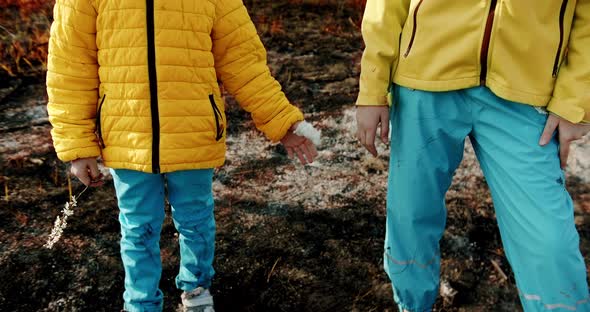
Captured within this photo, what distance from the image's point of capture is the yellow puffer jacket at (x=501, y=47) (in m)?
1.76

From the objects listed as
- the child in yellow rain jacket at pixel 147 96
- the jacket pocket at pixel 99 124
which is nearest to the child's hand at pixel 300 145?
the child in yellow rain jacket at pixel 147 96

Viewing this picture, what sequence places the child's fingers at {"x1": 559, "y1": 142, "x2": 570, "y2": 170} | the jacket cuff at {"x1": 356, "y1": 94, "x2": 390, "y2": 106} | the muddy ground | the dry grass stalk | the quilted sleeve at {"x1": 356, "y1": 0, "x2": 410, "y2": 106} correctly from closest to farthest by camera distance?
the child's fingers at {"x1": 559, "y1": 142, "x2": 570, "y2": 170}
the quilted sleeve at {"x1": 356, "y1": 0, "x2": 410, "y2": 106}
the jacket cuff at {"x1": 356, "y1": 94, "x2": 390, "y2": 106}
the muddy ground
the dry grass stalk

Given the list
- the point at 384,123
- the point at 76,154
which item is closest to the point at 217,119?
the point at 76,154

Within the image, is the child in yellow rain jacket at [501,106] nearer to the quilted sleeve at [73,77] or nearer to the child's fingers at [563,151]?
the child's fingers at [563,151]

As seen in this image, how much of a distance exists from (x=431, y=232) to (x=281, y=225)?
124 cm

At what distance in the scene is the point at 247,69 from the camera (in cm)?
226

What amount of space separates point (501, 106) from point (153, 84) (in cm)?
130

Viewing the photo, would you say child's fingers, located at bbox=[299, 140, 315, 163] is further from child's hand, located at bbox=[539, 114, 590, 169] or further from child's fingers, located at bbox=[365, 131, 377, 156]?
child's hand, located at bbox=[539, 114, 590, 169]

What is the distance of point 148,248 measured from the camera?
2.23 metres

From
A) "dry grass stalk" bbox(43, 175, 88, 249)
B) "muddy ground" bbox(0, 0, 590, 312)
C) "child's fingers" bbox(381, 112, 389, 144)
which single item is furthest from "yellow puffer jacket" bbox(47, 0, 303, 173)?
"dry grass stalk" bbox(43, 175, 88, 249)

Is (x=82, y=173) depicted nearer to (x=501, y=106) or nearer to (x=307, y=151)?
(x=307, y=151)

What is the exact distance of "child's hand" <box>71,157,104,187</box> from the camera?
6.88 feet

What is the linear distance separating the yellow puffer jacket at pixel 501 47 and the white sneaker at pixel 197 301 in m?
1.42

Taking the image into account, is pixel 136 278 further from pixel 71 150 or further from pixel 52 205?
pixel 52 205
